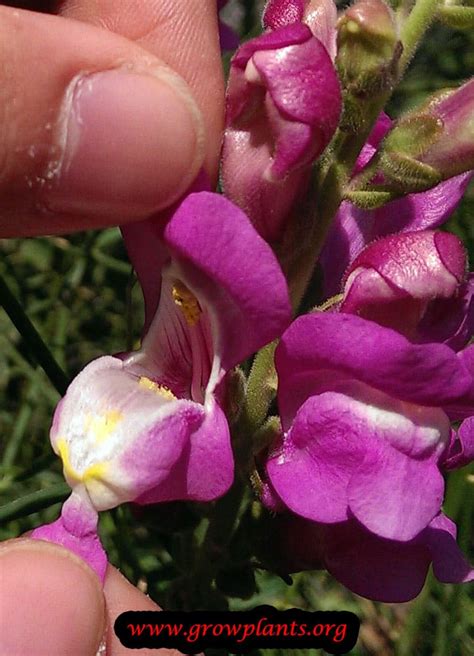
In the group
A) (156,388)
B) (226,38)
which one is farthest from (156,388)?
(226,38)

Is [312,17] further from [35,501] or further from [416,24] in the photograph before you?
[35,501]

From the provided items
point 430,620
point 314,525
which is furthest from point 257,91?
point 430,620

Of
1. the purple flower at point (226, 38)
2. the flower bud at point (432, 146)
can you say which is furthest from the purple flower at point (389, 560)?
the purple flower at point (226, 38)

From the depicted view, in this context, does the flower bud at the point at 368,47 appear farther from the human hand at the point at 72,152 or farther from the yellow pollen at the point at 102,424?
the yellow pollen at the point at 102,424

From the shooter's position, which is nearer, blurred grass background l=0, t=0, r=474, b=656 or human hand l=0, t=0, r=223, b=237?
human hand l=0, t=0, r=223, b=237

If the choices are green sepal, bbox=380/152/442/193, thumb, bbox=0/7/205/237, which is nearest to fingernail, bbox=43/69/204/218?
thumb, bbox=0/7/205/237

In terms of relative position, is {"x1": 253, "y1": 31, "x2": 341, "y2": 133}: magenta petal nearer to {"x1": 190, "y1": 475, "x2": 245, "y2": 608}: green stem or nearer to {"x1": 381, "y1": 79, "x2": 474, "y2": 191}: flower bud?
{"x1": 381, "y1": 79, "x2": 474, "y2": 191}: flower bud

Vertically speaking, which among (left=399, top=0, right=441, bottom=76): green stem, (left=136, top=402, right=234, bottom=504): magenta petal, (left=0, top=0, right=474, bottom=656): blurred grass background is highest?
(left=399, top=0, right=441, bottom=76): green stem

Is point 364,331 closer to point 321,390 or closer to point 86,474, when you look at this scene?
point 321,390
